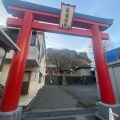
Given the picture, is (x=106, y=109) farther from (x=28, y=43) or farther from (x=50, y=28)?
(x=50, y=28)

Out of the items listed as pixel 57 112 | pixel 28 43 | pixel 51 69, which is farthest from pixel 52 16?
pixel 51 69

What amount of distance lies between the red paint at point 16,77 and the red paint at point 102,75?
324 centimetres

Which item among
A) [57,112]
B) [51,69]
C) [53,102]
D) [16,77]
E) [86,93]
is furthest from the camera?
[51,69]

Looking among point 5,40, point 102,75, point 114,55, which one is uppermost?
point 114,55

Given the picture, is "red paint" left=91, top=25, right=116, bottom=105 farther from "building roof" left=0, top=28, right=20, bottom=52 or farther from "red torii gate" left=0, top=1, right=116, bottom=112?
"building roof" left=0, top=28, right=20, bottom=52

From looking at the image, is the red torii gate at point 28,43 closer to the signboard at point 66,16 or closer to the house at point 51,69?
the signboard at point 66,16

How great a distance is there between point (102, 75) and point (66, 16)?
3.23 meters

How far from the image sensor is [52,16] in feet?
15.5

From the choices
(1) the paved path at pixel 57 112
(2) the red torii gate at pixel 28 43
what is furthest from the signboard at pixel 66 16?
(1) the paved path at pixel 57 112

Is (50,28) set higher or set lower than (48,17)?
lower

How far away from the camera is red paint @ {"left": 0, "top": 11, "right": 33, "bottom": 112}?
124 inches

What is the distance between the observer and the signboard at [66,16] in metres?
4.51

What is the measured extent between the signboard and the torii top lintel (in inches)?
11.6

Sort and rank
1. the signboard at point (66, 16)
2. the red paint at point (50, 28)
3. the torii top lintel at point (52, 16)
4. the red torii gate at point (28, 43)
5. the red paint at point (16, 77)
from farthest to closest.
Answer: the signboard at point (66, 16) → the torii top lintel at point (52, 16) → the red paint at point (50, 28) → the red torii gate at point (28, 43) → the red paint at point (16, 77)
